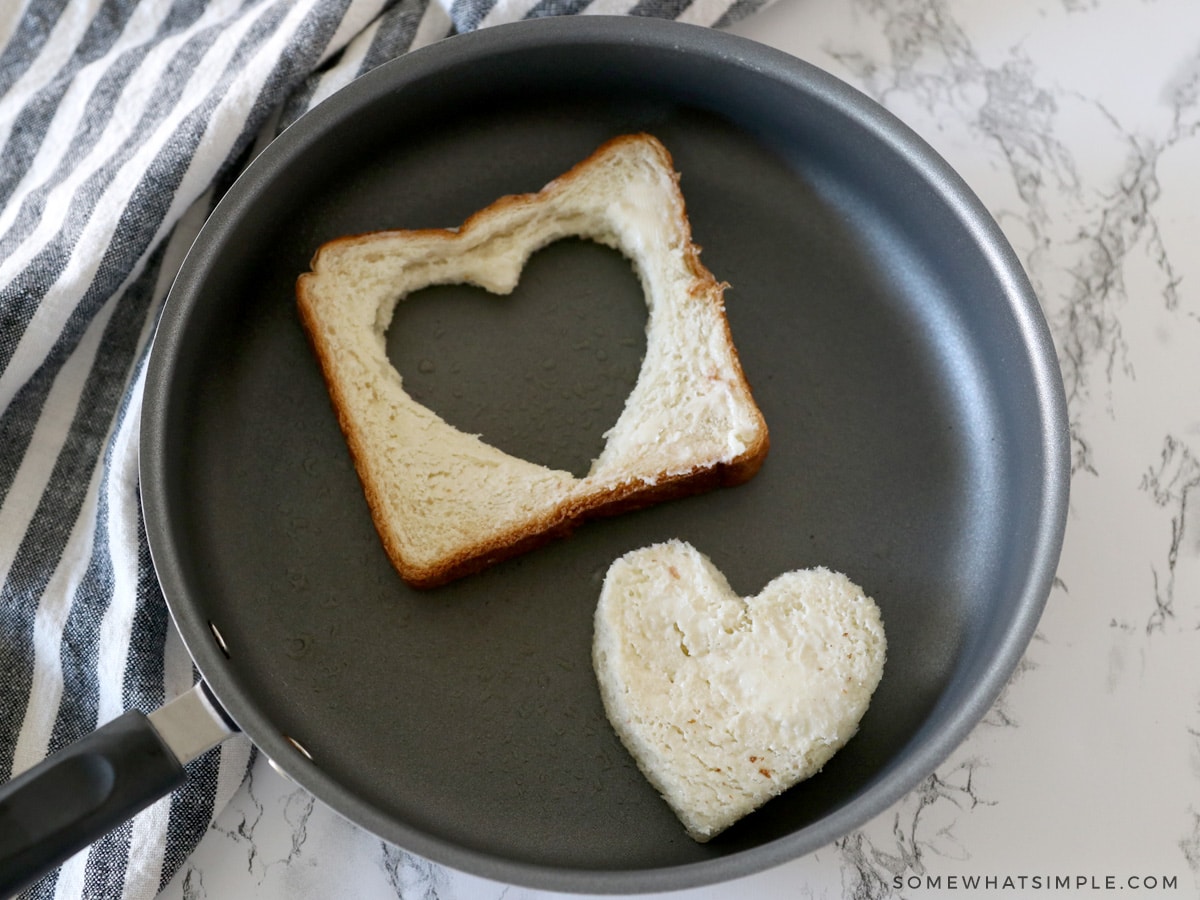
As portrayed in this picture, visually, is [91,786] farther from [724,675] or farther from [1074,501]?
[1074,501]

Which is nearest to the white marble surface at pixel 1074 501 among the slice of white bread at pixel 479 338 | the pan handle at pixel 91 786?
the pan handle at pixel 91 786

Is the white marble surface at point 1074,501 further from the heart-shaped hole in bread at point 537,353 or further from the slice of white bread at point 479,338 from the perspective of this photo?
the heart-shaped hole in bread at point 537,353

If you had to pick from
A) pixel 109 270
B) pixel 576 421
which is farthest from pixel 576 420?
pixel 109 270

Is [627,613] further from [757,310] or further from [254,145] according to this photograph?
[254,145]

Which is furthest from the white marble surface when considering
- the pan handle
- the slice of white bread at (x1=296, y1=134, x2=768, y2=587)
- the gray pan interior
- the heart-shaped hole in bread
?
the heart-shaped hole in bread

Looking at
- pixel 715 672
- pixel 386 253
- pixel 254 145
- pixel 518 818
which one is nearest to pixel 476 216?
pixel 386 253

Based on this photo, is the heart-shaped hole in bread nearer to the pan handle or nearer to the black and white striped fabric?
the black and white striped fabric

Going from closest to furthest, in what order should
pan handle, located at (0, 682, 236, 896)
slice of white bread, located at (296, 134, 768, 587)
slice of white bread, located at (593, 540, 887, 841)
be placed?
pan handle, located at (0, 682, 236, 896)
slice of white bread, located at (593, 540, 887, 841)
slice of white bread, located at (296, 134, 768, 587)
